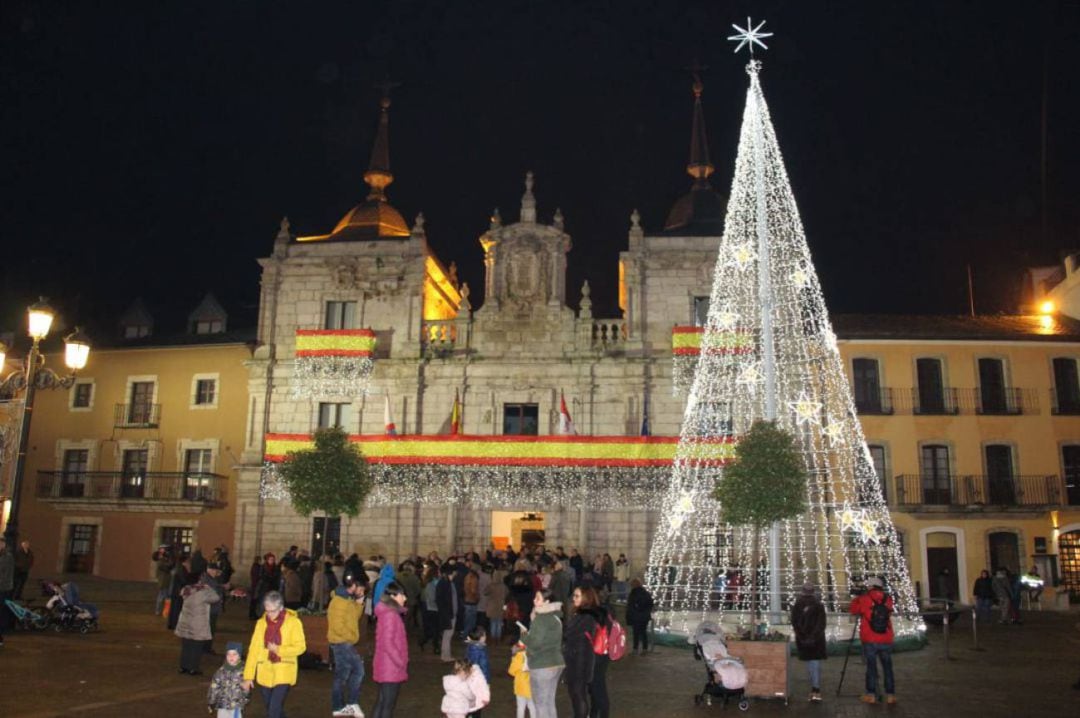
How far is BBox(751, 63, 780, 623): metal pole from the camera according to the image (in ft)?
54.9

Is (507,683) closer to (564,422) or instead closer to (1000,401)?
(564,422)

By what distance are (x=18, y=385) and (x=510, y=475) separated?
15.0 meters

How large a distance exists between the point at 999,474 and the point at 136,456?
28601 millimetres

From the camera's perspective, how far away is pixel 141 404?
32.9m

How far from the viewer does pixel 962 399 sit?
2981 cm

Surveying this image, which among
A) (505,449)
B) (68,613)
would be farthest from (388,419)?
(68,613)

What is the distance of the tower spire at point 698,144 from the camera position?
3484 centimetres

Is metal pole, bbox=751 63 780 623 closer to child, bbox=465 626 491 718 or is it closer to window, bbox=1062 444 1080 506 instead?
child, bbox=465 626 491 718

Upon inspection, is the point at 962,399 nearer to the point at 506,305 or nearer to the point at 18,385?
the point at 506,305

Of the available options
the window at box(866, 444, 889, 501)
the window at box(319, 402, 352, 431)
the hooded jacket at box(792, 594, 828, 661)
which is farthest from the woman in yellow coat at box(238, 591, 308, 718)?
the window at box(866, 444, 889, 501)

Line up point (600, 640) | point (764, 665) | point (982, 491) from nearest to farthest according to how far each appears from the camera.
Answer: point (600, 640), point (764, 665), point (982, 491)

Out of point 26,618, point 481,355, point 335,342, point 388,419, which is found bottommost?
point 26,618

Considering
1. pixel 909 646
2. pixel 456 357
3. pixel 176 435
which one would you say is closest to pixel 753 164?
pixel 909 646

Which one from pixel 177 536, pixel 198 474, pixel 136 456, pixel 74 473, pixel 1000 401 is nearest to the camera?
pixel 1000 401
